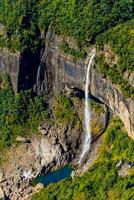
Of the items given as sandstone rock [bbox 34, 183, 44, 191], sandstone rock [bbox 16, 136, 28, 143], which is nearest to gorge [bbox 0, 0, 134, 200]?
sandstone rock [bbox 34, 183, 44, 191]

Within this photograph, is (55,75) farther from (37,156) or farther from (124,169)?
(124,169)

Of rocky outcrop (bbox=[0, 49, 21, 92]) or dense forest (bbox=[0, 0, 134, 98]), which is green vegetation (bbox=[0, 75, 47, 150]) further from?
dense forest (bbox=[0, 0, 134, 98])

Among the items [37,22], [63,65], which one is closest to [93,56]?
[63,65]

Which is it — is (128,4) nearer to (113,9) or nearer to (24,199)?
(113,9)

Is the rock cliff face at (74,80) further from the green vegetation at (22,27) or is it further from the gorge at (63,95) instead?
the green vegetation at (22,27)

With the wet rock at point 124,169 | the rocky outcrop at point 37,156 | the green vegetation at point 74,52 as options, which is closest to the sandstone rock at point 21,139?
the rocky outcrop at point 37,156

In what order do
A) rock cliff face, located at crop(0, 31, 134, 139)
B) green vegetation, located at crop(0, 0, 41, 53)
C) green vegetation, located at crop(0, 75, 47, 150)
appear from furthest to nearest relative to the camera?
green vegetation, located at crop(0, 0, 41, 53) < green vegetation, located at crop(0, 75, 47, 150) < rock cliff face, located at crop(0, 31, 134, 139)
